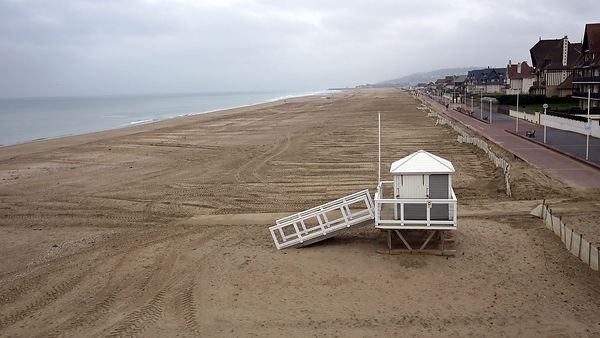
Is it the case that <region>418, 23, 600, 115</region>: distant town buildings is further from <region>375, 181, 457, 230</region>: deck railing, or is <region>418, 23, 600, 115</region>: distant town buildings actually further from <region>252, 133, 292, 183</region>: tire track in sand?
<region>375, 181, 457, 230</region>: deck railing

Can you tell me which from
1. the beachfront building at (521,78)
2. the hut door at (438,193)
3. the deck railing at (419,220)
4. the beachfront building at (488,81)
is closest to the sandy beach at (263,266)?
the deck railing at (419,220)

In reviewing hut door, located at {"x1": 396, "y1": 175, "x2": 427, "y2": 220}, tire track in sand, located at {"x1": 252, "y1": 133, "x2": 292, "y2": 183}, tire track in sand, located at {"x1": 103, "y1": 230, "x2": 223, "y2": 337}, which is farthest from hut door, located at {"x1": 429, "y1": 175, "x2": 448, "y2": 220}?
tire track in sand, located at {"x1": 252, "y1": 133, "x2": 292, "y2": 183}

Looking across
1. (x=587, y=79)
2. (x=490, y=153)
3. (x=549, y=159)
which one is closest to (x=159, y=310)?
(x=490, y=153)

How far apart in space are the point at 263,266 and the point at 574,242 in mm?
7882

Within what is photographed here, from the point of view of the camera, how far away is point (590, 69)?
4916 centimetres

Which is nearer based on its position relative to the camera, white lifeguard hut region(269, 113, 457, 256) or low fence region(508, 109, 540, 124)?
white lifeguard hut region(269, 113, 457, 256)

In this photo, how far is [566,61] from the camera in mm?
62594

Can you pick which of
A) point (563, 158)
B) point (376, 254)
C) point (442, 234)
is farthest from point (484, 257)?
point (563, 158)

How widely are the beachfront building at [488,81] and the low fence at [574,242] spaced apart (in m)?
104

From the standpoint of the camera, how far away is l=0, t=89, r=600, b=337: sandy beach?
932cm

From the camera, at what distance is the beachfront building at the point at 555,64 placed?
6094 cm

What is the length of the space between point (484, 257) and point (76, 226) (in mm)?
13216

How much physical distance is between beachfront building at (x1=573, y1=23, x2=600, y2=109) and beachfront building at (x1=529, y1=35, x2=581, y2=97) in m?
7.83

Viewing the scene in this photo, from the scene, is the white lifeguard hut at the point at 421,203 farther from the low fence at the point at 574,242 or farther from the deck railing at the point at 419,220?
the low fence at the point at 574,242
